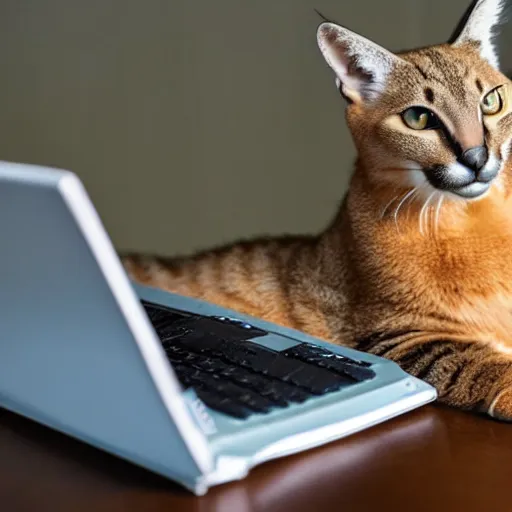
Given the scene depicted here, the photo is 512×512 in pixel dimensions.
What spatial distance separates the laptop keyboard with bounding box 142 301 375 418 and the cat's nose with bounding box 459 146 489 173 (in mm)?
218

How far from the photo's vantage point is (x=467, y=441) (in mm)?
707

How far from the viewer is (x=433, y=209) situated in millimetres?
894

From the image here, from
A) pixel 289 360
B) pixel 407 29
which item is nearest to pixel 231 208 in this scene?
pixel 407 29

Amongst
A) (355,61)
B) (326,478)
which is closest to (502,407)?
(326,478)

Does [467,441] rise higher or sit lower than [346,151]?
higher

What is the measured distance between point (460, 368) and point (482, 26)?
37 cm

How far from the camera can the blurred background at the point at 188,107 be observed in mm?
1610

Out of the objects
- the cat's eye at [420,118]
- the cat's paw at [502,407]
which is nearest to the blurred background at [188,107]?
the cat's eye at [420,118]

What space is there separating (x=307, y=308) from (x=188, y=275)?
25cm

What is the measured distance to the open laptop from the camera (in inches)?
21.6

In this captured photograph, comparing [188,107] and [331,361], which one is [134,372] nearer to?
[331,361]

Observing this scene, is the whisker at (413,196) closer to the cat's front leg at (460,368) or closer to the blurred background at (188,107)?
the cat's front leg at (460,368)

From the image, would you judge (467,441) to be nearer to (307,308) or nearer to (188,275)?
(307,308)

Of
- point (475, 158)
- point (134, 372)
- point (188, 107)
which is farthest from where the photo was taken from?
point (188, 107)
